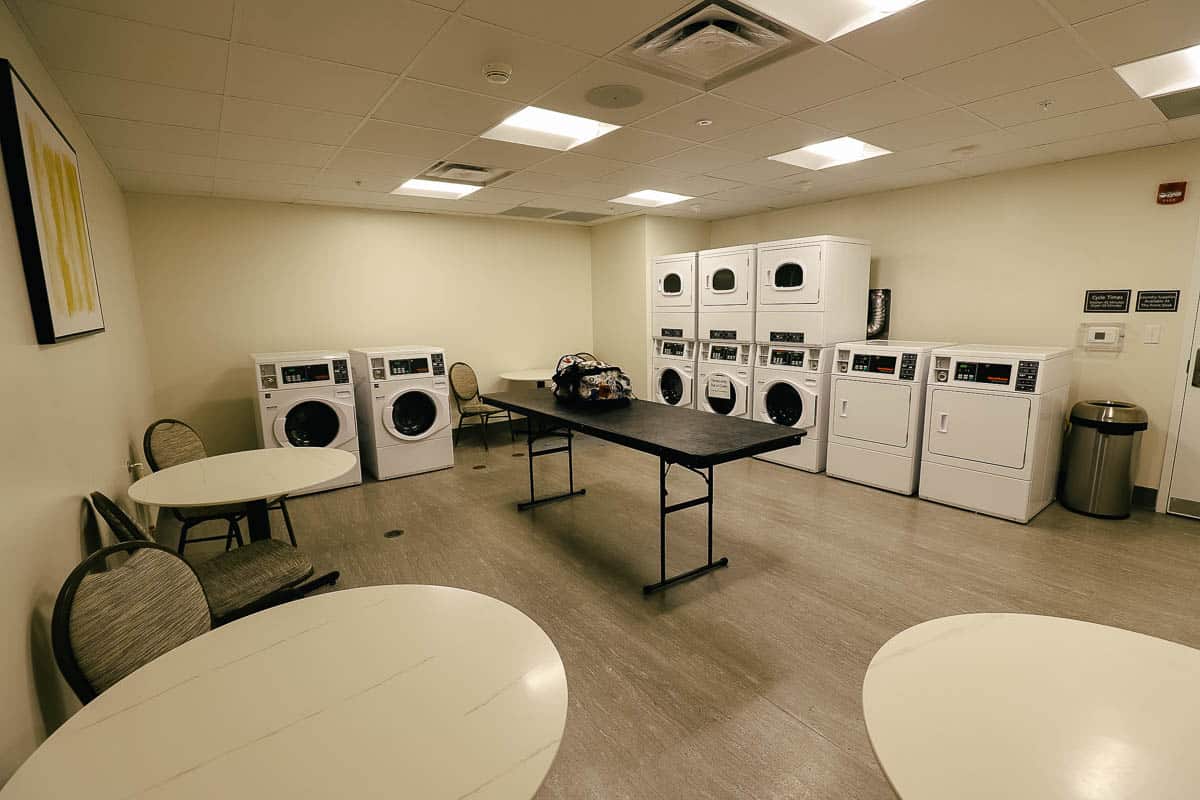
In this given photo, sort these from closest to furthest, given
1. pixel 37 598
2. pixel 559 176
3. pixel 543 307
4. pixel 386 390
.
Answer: pixel 37 598 < pixel 559 176 < pixel 386 390 < pixel 543 307

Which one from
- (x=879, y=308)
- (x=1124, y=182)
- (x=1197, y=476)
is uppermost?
(x=1124, y=182)

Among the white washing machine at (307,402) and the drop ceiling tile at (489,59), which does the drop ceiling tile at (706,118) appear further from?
the white washing machine at (307,402)

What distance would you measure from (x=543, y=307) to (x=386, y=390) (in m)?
2.63

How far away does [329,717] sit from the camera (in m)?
0.99

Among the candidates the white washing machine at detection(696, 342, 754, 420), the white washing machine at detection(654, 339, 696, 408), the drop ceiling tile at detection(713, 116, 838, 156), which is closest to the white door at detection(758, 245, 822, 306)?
the white washing machine at detection(696, 342, 754, 420)

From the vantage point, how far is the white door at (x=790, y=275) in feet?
15.8

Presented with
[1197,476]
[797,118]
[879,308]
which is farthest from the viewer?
[879,308]

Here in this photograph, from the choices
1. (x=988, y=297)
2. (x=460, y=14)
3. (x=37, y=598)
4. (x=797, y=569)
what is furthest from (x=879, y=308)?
(x=37, y=598)

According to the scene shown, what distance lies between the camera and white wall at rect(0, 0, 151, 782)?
50.8 inches

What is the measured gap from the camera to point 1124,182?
3854 mm

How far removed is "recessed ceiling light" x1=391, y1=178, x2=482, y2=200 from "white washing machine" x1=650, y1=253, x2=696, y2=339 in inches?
92.5

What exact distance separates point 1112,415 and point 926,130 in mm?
2389

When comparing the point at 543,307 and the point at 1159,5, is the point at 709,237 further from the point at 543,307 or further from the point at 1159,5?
the point at 1159,5

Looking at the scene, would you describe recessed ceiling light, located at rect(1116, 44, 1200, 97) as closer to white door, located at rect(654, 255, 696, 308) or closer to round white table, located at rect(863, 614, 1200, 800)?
round white table, located at rect(863, 614, 1200, 800)
